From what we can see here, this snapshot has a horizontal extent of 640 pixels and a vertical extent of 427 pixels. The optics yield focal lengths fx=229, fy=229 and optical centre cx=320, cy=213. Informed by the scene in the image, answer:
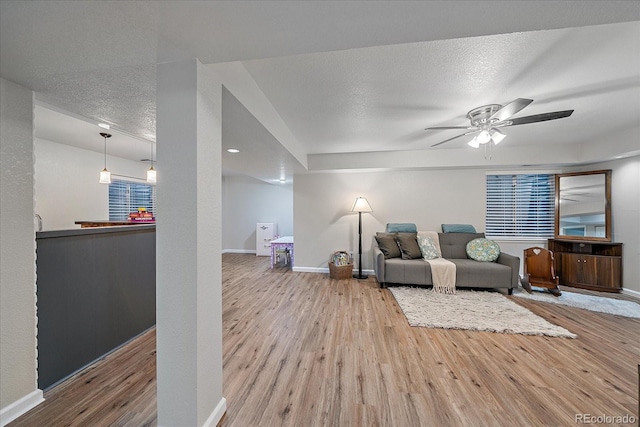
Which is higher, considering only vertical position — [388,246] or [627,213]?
[627,213]

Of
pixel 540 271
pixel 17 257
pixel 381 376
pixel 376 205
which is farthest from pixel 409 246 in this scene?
pixel 17 257

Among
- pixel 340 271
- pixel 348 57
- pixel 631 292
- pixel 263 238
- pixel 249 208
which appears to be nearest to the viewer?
pixel 348 57

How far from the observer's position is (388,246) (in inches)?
163

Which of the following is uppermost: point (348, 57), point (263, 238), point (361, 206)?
point (348, 57)

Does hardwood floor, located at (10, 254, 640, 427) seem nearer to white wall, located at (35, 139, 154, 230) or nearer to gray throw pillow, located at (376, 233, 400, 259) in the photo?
gray throw pillow, located at (376, 233, 400, 259)

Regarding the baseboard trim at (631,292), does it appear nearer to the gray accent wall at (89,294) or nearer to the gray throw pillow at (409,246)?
the gray throw pillow at (409,246)

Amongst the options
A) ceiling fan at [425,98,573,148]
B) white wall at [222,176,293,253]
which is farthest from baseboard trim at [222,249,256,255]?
ceiling fan at [425,98,573,148]

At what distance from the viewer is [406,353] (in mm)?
2041

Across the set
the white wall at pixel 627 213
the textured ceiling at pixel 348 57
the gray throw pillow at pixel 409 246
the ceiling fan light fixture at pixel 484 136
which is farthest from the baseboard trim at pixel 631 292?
the ceiling fan light fixture at pixel 484 136

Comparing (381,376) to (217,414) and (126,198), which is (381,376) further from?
(126,198)

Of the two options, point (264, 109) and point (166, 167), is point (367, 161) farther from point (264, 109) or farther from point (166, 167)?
point (166, 167)

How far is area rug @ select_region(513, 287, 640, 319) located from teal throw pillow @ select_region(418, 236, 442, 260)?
1206 millimetres

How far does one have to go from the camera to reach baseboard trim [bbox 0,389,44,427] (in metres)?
→ 1.36

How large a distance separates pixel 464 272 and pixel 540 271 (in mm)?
1223
